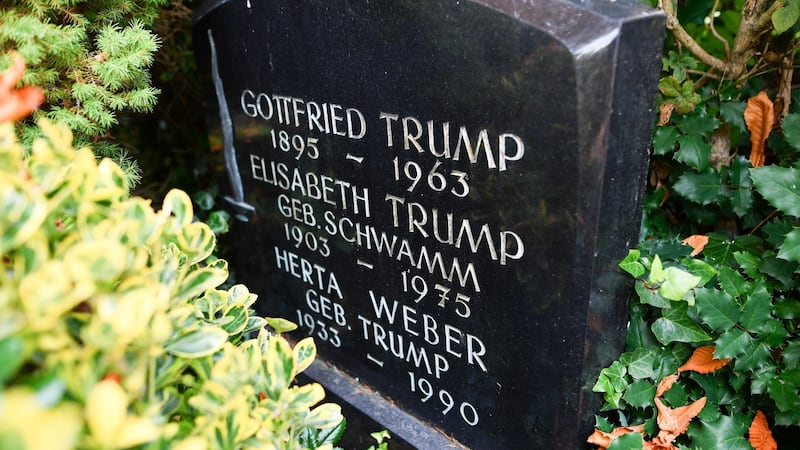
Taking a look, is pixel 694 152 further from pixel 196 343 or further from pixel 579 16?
pixel 196 343

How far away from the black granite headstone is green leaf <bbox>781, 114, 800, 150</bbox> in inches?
21.9

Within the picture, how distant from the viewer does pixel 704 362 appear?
158 cm

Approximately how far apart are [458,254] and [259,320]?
534mm

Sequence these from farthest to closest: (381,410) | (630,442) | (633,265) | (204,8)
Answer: (204,8), (381,410), (630,442), (633,265)

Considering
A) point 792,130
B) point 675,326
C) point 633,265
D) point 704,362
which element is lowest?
point 704,362

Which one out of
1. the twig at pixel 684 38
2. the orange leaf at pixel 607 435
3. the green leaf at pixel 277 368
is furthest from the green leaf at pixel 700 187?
the green leaf at pixel 277 368

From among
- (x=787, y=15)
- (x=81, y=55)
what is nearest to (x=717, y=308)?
(x=787, y=15)

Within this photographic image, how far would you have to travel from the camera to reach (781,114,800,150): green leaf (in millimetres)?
1620

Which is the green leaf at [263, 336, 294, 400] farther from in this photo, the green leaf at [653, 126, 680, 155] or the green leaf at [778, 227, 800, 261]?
the green leaf at [653, 126, 680, 155]

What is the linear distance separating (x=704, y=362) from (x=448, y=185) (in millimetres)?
802

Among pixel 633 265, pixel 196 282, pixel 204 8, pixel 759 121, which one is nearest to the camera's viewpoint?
pixel 196 282

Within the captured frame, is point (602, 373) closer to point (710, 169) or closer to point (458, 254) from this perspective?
point (458, 254)

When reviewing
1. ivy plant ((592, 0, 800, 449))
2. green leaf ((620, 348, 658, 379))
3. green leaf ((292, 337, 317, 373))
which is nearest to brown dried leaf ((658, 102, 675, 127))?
ivy plant ((592, 0, 800, 449))

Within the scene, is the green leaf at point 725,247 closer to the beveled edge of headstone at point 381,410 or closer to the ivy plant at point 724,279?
the ivy plant at point 724,279
